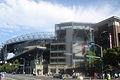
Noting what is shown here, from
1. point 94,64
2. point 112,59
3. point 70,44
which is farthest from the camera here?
point 70,44

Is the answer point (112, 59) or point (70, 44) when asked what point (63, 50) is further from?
point (112, 59)

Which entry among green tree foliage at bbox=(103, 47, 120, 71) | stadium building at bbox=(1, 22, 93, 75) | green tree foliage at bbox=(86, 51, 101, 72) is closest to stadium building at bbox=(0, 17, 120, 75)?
stadium building at bbox=(1, 22, 93, 75)

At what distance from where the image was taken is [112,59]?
68750 millimetres

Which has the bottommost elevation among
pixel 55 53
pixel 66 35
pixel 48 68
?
pixel 48 68

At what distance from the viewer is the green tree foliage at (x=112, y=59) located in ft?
222

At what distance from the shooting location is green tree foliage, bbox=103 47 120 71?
222 ft

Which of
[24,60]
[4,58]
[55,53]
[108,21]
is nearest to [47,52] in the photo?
[55,53]

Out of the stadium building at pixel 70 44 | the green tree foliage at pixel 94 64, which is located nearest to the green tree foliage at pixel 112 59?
the green tree foliage at pixel 94 64

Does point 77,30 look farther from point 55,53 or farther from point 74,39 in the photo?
point 55,53

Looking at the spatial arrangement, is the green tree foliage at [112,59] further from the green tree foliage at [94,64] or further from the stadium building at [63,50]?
the stadium building at [63,50]

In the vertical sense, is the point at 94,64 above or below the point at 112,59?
below

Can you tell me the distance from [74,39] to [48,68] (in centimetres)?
2095

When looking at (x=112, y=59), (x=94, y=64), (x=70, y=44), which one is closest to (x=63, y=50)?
(x=70, y=44)

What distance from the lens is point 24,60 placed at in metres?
150
